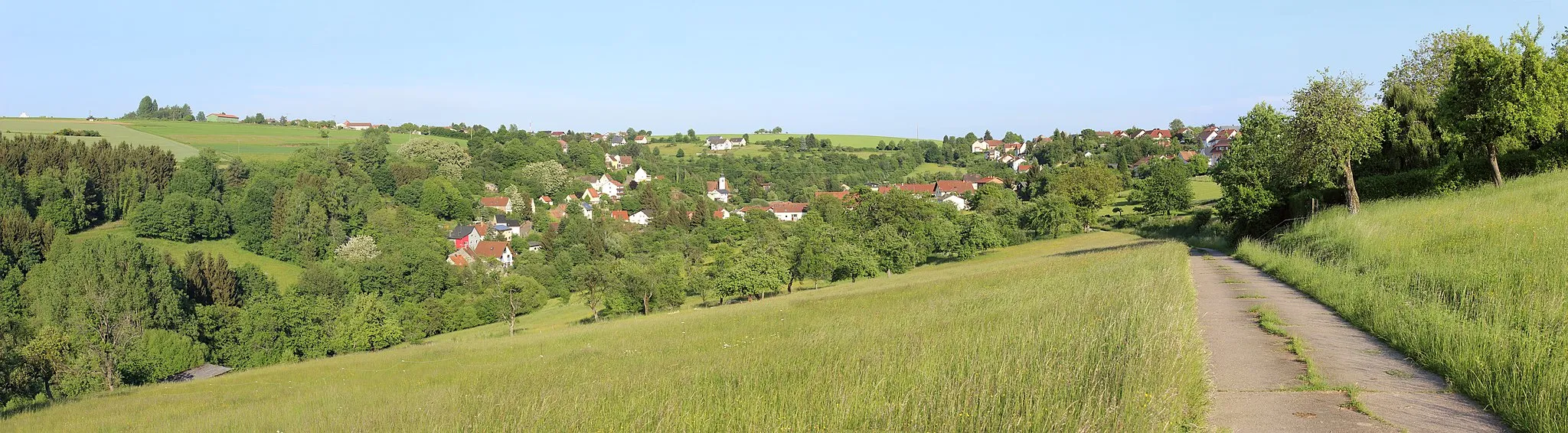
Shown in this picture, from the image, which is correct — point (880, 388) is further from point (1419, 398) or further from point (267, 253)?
point (267, 253)

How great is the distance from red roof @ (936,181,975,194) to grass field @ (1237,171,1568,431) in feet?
404

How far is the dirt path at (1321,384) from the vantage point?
654 centimetres

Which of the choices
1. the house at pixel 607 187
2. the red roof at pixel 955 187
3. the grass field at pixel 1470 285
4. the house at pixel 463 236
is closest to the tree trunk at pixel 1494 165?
the grass field at pixel 1470 285

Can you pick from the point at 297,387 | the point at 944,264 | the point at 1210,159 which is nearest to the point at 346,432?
the point at 297,387

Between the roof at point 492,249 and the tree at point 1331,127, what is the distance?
9413 centimetres

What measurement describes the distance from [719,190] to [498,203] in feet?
178

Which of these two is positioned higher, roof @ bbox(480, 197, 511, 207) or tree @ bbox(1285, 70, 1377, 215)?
tree @ bbox(1285, 70, 1377, 215)

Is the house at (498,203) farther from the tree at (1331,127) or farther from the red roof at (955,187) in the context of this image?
the tree at (1331,127)

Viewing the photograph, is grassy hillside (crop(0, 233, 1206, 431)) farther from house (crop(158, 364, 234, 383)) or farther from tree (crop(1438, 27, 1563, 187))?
house (crop(158, 364, 234, 383))

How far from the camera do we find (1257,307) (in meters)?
12.9

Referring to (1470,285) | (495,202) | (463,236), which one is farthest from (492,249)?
(1470,285)

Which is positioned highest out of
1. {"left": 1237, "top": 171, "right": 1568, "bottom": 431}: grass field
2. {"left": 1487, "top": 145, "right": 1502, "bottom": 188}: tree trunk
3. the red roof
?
{"left": 1487, "top": 145, "right": 1502, "bottom": 188}: tree trunk

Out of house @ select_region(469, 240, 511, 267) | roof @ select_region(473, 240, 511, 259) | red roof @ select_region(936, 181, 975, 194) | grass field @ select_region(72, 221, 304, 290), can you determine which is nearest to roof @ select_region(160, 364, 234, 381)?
grass field @ select_region(72, 221, 304, 290)

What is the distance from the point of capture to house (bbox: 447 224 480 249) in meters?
113
